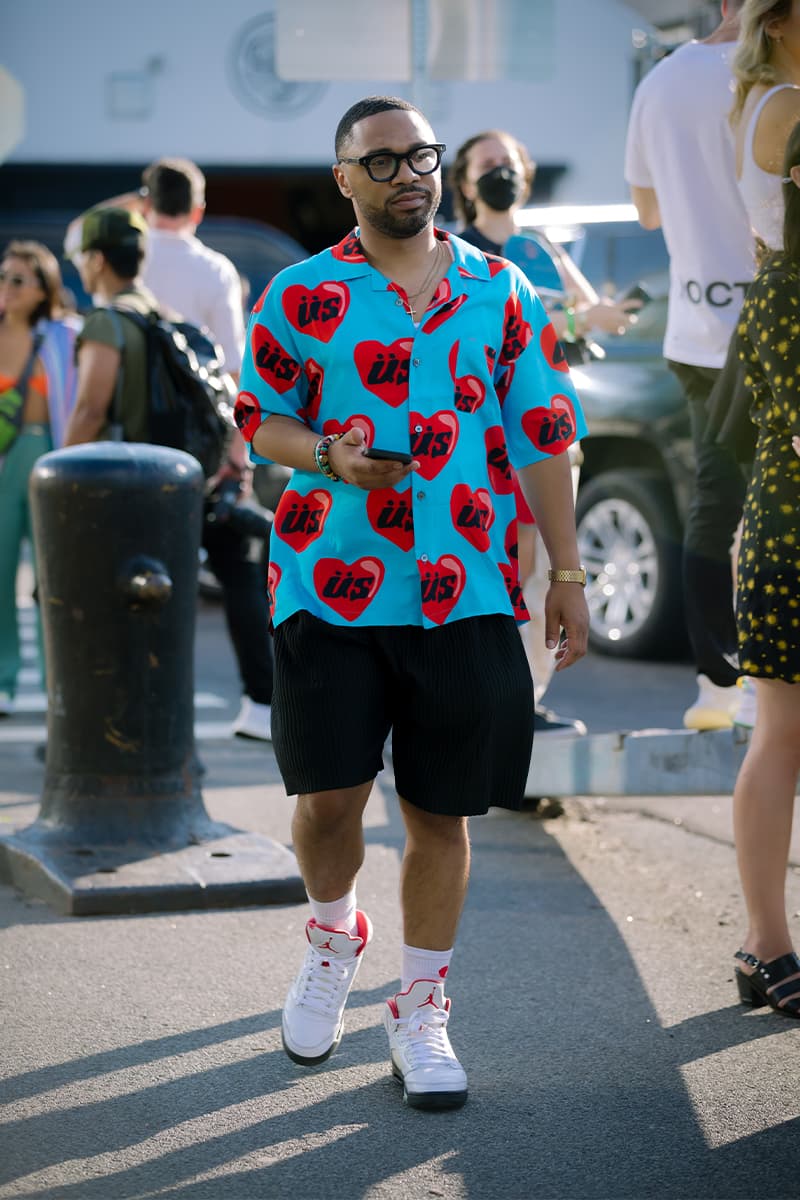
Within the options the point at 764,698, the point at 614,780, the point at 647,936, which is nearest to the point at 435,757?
the point at 764,698

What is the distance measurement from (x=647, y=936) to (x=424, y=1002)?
3.98ft

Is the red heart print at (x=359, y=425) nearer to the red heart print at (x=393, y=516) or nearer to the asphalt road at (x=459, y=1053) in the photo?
the red heart print at (x=393, y=516)

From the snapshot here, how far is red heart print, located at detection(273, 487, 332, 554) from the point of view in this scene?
11.2ft

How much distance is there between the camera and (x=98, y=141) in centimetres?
2064

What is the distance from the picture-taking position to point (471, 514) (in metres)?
3.37

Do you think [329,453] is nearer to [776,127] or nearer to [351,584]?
[351,584]

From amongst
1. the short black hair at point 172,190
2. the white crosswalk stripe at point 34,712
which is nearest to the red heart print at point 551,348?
the white crosswalk stripe at point 34,712

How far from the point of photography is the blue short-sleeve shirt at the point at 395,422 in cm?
334

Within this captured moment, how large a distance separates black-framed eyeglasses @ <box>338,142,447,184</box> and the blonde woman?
119cm

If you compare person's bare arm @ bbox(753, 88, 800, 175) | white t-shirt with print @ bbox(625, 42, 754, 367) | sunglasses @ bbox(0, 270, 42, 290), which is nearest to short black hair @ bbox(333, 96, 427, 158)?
person's bare arm @ bbox(753, 88, 800, 175)

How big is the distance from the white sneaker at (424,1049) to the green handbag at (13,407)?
4588 millimetres

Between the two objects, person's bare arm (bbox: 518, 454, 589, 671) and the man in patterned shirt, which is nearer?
the man in patterned shirt

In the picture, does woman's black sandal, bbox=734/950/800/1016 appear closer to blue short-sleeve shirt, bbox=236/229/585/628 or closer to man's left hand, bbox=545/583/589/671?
man's left hand, bbox=545/583/589/671

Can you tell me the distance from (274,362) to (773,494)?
118 centimetres
